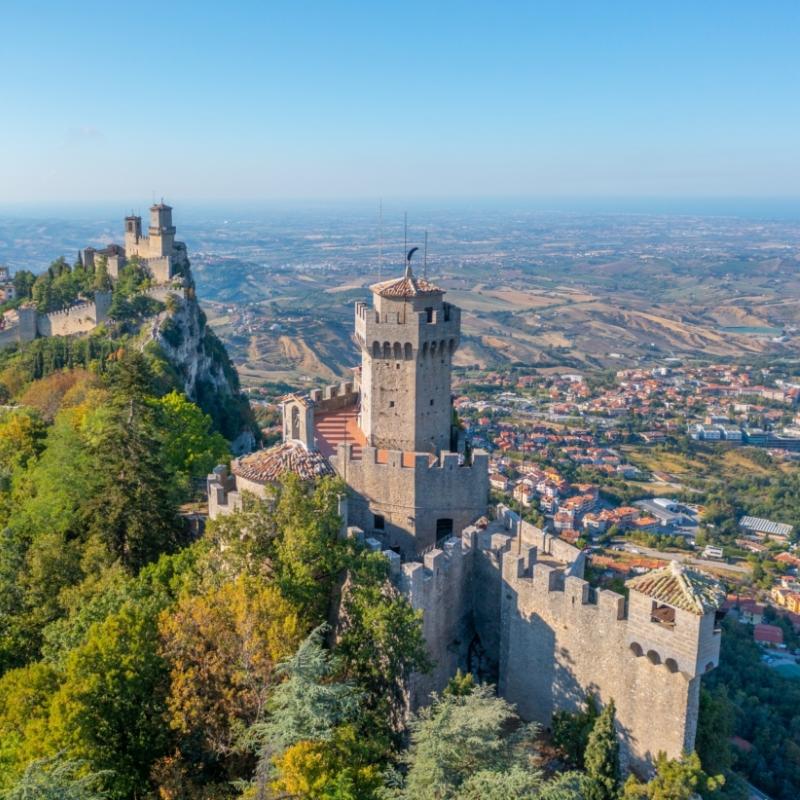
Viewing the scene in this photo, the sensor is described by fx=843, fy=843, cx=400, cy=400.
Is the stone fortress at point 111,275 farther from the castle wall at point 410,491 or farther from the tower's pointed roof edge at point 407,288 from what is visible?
the castle wall at point 410,491

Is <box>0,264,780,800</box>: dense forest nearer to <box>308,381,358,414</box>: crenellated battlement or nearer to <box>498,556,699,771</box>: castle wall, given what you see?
<box>498,556,699,771</box>: castle wall

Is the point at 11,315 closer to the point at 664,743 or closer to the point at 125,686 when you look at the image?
the point at 125,686

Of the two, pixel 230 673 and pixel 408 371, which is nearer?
pixel 230 673

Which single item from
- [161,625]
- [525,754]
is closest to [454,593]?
[525,754]

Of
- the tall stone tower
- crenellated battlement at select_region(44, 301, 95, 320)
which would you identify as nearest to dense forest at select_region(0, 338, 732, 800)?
crenellated battlement at select_region(44, 301, 95, 320)

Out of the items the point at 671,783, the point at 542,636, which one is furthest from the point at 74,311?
the point at 671,783

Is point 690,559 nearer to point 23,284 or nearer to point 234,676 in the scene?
point 234,676
